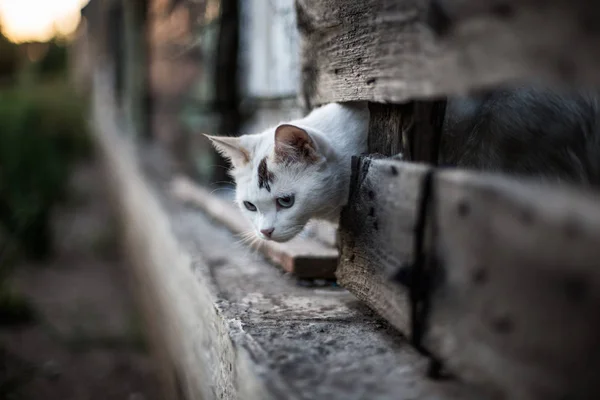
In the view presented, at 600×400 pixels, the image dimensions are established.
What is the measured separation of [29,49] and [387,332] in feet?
63.8

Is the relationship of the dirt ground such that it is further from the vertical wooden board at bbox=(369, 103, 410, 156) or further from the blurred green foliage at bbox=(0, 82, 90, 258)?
the vertical wooden board at bbox=(369, 103, 410, 156)

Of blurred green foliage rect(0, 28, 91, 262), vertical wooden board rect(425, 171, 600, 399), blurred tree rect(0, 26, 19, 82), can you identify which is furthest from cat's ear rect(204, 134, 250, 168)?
blurred tree rect(0, 26, 19, 82)

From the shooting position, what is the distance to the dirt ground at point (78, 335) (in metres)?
2.75

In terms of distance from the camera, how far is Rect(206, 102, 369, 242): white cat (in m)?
1.36

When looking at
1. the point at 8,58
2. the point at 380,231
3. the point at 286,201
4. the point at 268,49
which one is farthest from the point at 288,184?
the point at 8,58

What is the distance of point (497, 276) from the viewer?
2.41 ft

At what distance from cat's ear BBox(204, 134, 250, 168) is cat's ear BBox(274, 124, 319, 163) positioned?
6.5 inches

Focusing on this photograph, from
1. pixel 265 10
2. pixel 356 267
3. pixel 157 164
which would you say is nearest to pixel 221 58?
pixel 265 10

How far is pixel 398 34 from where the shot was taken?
101 cm

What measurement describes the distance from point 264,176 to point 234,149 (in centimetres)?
15

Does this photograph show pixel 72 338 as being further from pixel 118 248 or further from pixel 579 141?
pixel 579 141

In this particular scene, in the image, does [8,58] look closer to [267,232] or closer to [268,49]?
[268,49]

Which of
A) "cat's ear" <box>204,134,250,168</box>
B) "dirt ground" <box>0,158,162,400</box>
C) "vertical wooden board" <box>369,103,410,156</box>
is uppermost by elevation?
"vertical wooden board" <box>369,103,410,156</box>

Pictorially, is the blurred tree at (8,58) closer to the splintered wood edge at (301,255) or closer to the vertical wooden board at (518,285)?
the splintered wood edge at (301,255)
